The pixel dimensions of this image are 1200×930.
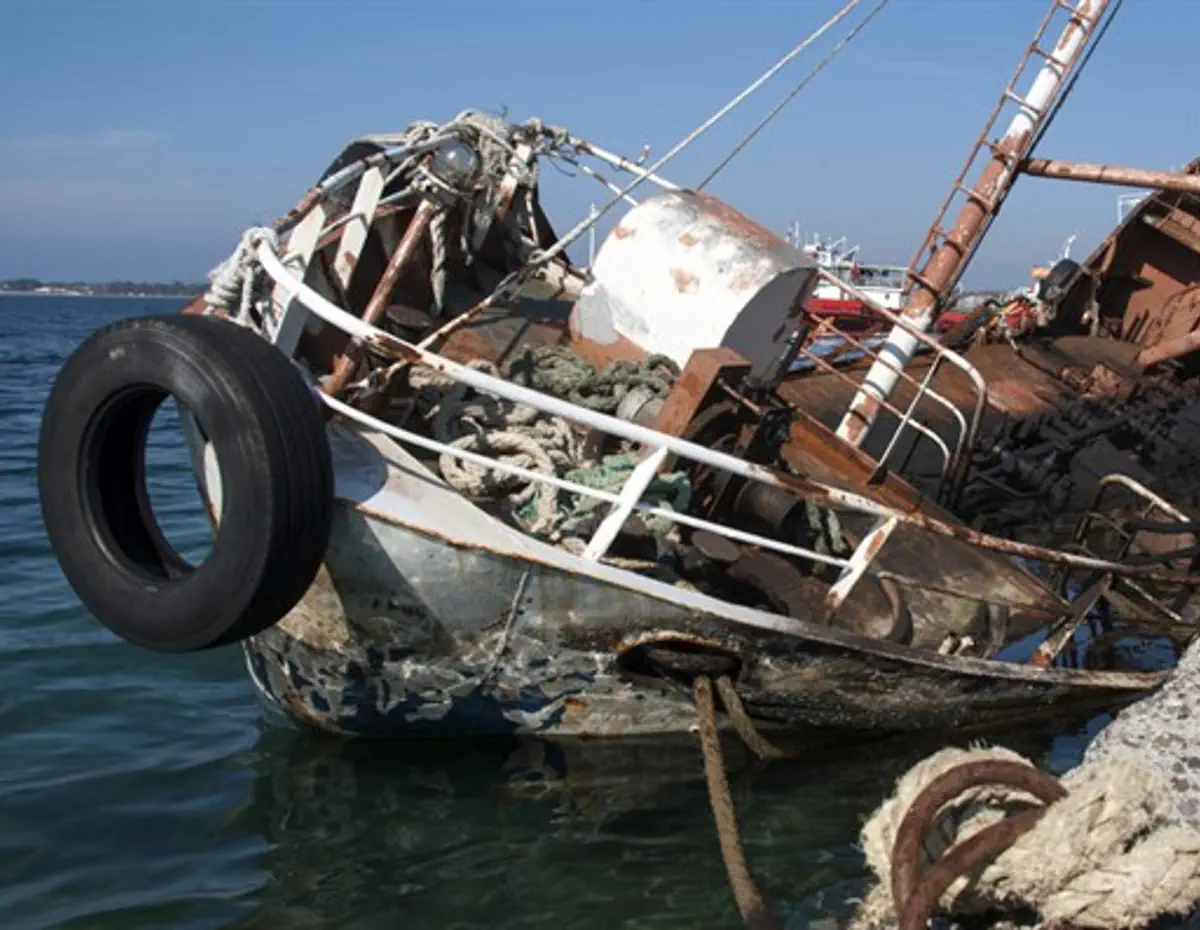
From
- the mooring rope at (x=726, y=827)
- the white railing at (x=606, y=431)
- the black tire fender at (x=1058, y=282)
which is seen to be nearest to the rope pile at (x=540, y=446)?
the white railing at (x=606, y=431)

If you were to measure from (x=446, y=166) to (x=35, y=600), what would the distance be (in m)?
5.02

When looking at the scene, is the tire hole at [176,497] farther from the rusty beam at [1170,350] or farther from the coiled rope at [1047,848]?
the rusty beam at [1170,350]

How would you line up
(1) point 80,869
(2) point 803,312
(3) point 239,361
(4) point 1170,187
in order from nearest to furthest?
(3) point 239,361
(1) point 80,869
(2) point 803,312
(4) point 1170,187

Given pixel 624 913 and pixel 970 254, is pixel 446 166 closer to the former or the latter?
pixel 624 913

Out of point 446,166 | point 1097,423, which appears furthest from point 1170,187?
point 446,166

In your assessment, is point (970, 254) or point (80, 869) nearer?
point (80, 869)

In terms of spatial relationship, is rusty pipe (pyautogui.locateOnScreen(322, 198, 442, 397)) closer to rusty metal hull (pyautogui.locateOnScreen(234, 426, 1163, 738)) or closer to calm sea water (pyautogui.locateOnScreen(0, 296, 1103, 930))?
rusty metal hull (pyautogui.locateOnScreen(234, 426, 1163, 738))

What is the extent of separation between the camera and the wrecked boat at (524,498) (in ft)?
17.4

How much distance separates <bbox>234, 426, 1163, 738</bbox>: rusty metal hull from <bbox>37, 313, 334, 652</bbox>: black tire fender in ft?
1.63

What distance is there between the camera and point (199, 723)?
7340 mm

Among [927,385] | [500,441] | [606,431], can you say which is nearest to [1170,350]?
[927,385]

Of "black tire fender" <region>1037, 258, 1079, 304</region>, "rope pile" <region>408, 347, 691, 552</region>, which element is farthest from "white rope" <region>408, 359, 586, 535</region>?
"black tire fender" <region>1037, 258, 1079, 304</region>

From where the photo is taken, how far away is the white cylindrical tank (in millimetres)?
7023

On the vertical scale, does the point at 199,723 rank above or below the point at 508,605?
below
